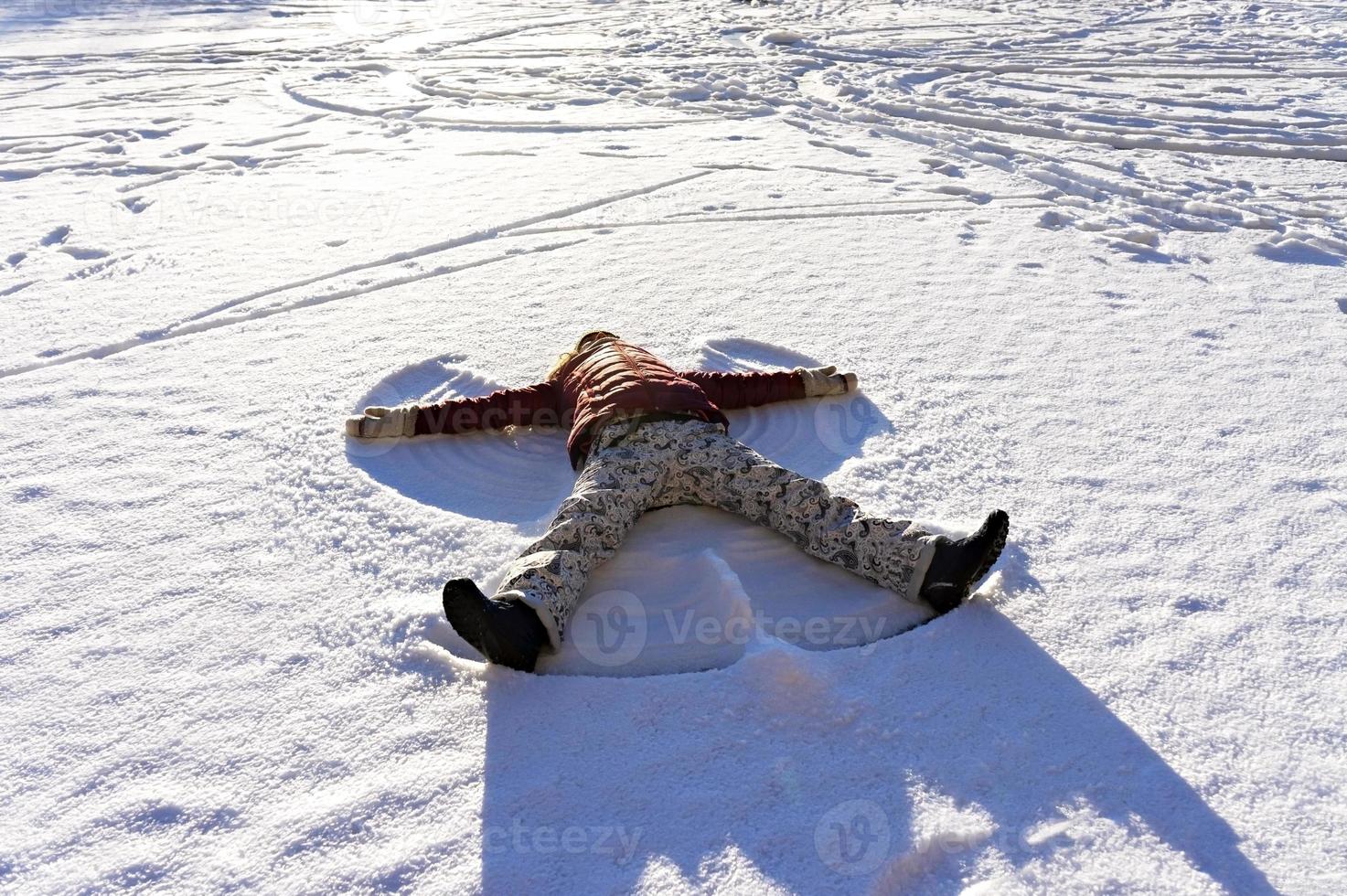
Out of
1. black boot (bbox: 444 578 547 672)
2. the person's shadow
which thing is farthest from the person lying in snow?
the person's shadow

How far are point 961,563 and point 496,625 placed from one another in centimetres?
95

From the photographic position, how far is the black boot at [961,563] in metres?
2.03

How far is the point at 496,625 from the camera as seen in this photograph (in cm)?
191

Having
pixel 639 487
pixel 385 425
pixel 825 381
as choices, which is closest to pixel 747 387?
pixel 825 381

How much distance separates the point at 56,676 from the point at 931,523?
194 centimetres

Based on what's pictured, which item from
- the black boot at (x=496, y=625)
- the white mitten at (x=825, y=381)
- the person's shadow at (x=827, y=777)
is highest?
the white mitten at (x=825, y=381)

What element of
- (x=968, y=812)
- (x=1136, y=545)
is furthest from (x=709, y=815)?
(x=1136, y=545)

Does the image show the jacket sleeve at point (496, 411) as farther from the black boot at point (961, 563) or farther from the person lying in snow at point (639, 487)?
the black boot at point (961, 563)

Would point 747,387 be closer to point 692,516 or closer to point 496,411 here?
point 692,516

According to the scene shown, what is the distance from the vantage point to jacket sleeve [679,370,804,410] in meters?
2.93

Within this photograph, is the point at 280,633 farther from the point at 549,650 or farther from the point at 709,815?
the point at 709,815

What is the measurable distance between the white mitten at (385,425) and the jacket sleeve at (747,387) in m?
0.79

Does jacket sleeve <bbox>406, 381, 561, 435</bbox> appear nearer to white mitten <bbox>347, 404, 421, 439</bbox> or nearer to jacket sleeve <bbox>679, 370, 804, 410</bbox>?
white mitten <bbox>347, 404, 421, 439</bbox>

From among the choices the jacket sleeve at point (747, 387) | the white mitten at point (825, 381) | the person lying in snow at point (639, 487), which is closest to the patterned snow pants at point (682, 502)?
the person lying in snow at point (639, 487)
